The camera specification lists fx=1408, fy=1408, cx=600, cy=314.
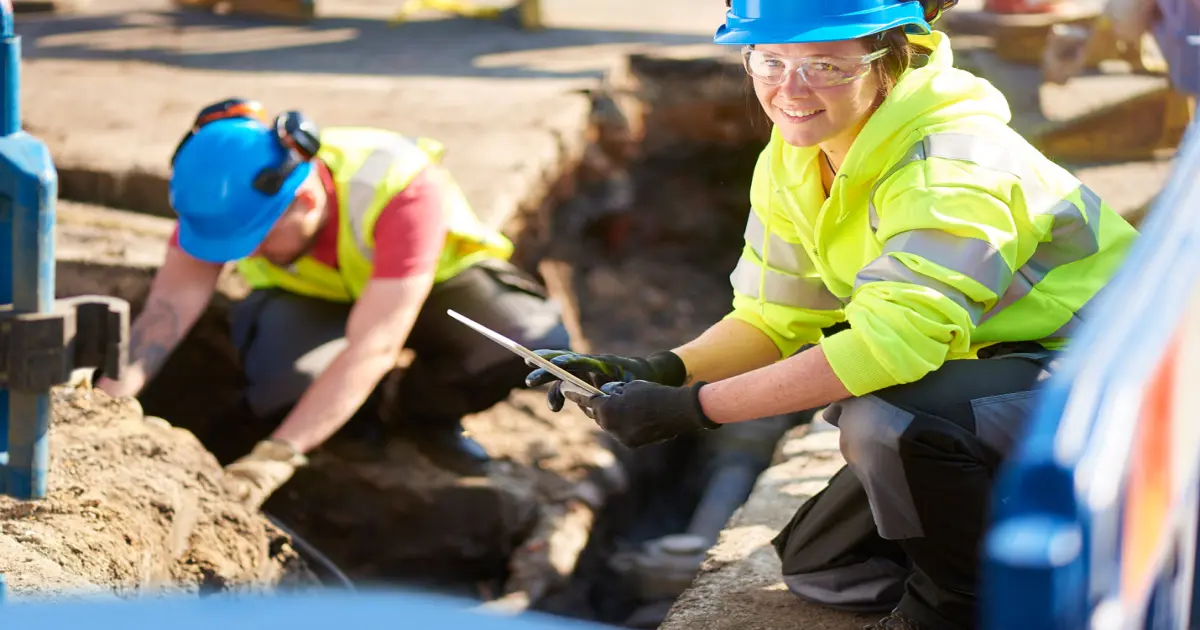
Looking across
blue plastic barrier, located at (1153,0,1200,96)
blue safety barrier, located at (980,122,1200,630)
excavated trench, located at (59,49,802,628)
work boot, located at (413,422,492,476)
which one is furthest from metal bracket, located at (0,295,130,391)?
blue plastic barrier, located at (1153,0,1200,96)

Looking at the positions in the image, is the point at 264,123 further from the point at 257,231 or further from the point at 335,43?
the point at 335,43

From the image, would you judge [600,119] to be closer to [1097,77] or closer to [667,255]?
[667,255]

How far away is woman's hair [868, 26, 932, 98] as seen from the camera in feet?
7.25

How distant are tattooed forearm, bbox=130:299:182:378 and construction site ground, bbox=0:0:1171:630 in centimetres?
50

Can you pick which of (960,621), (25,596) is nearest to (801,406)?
(960,621)

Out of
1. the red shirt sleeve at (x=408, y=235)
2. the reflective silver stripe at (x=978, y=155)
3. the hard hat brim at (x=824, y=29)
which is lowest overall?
the red shirt sleeve at (x=408, y=235)

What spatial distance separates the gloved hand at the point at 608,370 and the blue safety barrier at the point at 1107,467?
4.50 feet

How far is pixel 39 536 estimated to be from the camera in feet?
8.02

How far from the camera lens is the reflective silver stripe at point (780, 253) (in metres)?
2.52

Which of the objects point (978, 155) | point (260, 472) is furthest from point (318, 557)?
point (978, 155)

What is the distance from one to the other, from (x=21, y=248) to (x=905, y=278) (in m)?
1.34

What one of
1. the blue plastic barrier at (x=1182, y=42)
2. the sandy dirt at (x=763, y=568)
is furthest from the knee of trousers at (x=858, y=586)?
the blue plastic barrier at (x=1182, y=42)

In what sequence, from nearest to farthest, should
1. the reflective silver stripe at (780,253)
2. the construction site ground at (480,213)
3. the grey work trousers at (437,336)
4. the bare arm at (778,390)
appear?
the bare arm at (778,390)
the reflective silver stripe at (780,253)
the construction site ground at (480,213)
the grey work trousers at (437,336)

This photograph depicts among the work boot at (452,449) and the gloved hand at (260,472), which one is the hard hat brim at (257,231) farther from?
the work boot at (452,449)
